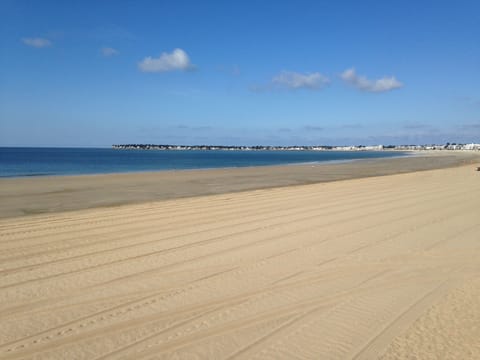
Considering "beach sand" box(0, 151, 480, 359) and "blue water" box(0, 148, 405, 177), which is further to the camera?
"blue water" box(0, 148, 405, 177)

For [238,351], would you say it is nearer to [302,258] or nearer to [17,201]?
[302,258]

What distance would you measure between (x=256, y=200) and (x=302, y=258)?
281 inches

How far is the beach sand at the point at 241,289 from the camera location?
3.31m

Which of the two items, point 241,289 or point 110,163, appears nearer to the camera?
point 241,289

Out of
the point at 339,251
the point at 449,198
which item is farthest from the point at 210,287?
the point at 449,198

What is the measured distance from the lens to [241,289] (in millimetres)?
4582

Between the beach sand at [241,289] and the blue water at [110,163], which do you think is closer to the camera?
the beach sand at [241,289]

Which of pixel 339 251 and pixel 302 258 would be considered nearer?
pixel 302 258

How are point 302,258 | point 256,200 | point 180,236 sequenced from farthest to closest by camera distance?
point 256,200 < point 180,236 < point 302,258

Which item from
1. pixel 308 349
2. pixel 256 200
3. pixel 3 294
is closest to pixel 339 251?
pixel 308 349

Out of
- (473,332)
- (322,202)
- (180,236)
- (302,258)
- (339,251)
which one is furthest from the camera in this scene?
(322,202)

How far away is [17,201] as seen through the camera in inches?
537

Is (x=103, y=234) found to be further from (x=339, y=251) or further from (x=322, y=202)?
(x=322, y=202)

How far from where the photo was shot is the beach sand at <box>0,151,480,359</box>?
3.31 m
